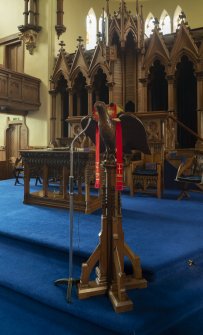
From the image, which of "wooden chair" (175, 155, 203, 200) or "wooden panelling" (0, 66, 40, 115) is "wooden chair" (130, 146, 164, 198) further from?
"wooden panelling" (0, 66, 40, 115)

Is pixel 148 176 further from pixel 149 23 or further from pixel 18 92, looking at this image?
pixel 149 23

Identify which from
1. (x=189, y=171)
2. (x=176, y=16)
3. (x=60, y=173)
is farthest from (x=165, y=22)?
(x=60, y=173)

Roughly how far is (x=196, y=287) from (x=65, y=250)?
110cm

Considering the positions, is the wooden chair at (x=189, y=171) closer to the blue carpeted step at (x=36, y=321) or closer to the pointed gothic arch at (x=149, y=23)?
the blue carpeted step at (x=36, y=321)

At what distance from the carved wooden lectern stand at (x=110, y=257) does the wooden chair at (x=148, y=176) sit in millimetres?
3235

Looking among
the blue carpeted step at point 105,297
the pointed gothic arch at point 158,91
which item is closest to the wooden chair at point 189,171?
the blue carpeted step at point 105,297

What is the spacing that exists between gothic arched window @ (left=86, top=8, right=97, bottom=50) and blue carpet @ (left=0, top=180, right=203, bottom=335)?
9.78 metres

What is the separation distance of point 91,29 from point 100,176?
434 inches

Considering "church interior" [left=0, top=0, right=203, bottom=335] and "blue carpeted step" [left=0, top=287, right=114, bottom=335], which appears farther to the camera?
"church interior" [left=0, top=0, right=203, bottom=335]

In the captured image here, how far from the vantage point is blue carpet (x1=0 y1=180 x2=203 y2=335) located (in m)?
1.88

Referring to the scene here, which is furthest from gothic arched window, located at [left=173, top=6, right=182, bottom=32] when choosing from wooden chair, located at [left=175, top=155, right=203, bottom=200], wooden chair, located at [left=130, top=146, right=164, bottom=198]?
wooden chair, located at [left=175, top=155, right=203, bottom=200]

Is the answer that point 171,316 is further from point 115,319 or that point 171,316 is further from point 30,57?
point 30,57

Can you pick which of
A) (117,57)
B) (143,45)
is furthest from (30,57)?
(143,45)

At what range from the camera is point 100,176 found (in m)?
2.49
